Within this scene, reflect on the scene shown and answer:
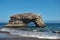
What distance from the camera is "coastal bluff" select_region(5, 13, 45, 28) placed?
246 feet

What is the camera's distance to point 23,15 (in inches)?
3061

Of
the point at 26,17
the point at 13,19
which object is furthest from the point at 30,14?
the point at 13,19

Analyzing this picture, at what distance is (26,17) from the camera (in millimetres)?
75938

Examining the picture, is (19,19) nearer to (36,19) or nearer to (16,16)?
(16,16)

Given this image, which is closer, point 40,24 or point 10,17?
point 40,24

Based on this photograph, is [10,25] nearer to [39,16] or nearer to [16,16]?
[16,16]

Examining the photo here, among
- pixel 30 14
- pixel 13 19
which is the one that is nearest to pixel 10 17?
pixel 13 19

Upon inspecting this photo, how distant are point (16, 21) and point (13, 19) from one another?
5.32 feet

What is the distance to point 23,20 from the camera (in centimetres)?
7719

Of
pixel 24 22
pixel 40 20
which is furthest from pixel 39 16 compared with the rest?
pixel 24 22

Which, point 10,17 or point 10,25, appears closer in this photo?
point 10,25

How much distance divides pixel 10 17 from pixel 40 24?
42.6 ft

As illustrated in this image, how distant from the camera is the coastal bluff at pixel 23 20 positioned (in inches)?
2953

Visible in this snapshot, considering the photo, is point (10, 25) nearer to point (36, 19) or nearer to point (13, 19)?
point (13, 19)
